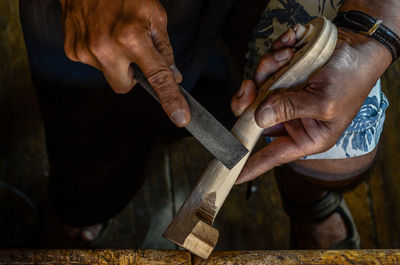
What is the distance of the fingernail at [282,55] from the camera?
58cm

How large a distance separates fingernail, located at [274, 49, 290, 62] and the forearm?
0.51 feet

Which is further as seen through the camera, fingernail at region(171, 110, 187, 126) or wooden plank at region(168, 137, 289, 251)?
wooden plank at region(168, 137, 289, 251)

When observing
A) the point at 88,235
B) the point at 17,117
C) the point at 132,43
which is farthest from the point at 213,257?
the point at 17,117

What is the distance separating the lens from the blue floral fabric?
0.66 metres

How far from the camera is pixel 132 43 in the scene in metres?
0.47

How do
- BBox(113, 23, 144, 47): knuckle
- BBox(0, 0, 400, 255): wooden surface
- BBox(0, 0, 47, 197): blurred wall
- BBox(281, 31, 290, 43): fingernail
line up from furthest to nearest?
BBox(0, 0, 47, 197): blurred wall → BBox(0, 0, 400, 255): wooden surface → BBox(281, 31, 290, 43): fingernail → BBox(113, 23, 144, 47): knuckle

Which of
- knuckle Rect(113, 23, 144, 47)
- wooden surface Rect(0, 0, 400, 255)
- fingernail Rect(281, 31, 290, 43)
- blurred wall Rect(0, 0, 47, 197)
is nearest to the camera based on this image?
knuckle Rect(113, 23, 144, 47)

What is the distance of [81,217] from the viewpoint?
1089 millimetres

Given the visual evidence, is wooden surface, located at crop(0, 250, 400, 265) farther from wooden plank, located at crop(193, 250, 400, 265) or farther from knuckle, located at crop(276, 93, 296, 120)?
knuckle, located at crop(276, 93, 296, 120)

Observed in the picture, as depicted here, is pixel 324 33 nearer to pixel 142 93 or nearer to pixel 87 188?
pixel 142 93

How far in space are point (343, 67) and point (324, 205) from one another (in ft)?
1.69

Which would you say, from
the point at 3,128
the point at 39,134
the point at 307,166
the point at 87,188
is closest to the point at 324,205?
the point at 307,166

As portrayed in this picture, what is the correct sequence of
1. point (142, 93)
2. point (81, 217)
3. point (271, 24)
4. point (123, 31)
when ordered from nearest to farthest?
point (123, 31), point (271, 24), point (142, 93), point (81, 217)

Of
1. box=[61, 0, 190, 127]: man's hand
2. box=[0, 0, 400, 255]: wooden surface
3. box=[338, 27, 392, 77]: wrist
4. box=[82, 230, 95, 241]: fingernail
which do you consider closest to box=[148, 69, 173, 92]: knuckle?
box=[61, 0, 190, 127]: man's hand
